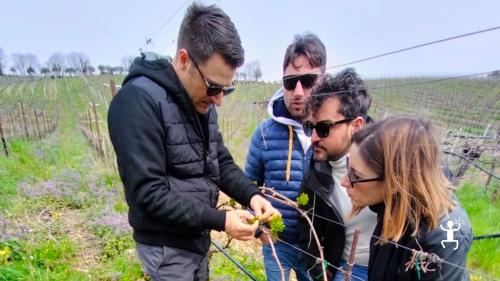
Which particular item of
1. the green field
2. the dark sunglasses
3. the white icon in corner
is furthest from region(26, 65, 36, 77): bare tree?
the white icon in corner

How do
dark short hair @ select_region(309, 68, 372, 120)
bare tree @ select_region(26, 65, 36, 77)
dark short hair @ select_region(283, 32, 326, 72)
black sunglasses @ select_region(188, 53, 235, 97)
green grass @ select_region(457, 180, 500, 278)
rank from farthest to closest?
bare tree @ select_region(26, 65, 36, 77) < green grass @ select_region(457, 180, 500, 278) < dark short hair @ select_region(283, 32, 326, 72) < dark short hair @ select_region(309, 68, 372, 120) < black sunglasses @ select_region(188, 53, 235, 97)

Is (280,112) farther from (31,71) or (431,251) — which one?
(31,71)

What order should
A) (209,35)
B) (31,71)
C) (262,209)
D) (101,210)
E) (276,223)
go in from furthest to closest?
(31,71) < (101,210) < (262,209) < (276,223) < (209,35)

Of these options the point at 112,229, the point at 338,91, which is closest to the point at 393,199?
the point at 338,91

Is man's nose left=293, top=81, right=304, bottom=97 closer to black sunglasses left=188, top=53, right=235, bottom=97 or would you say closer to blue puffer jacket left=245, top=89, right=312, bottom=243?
blue puffer jacket left=245, top=89, right=312, bottom=243

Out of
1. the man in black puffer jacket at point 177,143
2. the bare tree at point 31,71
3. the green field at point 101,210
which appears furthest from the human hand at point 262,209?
the bare tree at point 31,71

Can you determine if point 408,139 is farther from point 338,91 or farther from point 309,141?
point 309,141

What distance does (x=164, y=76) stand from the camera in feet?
4.00

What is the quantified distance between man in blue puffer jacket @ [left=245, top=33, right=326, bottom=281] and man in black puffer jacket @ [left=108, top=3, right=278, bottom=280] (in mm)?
429

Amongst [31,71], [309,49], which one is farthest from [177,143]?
[31,71]

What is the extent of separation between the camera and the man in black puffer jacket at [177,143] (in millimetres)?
1119

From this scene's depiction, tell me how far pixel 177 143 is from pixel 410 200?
0.81 meters

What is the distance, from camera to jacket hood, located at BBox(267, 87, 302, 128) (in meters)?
1.76

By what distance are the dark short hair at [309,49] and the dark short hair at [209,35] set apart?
577mm
